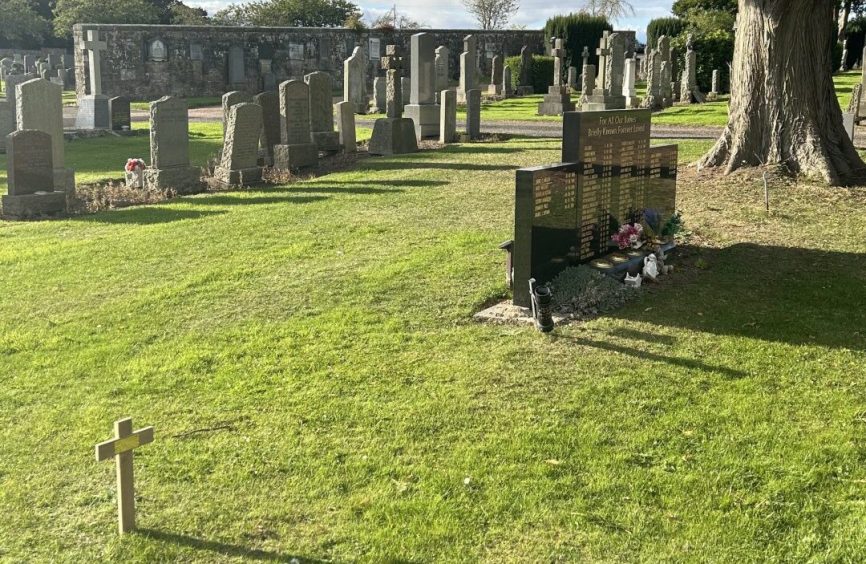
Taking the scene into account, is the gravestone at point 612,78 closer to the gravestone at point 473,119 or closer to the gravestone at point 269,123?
the gravestone at point 473,119

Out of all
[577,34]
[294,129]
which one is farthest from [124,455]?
[577,34]

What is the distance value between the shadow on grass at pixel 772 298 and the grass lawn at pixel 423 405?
1.4 inches

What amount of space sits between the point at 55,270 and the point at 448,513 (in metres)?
6.51

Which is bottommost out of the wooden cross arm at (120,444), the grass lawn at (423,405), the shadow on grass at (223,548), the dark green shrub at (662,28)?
the shadow on grass at (223,548)

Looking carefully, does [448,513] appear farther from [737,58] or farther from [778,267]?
[737,58]

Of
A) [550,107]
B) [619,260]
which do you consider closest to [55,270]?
[619,260]

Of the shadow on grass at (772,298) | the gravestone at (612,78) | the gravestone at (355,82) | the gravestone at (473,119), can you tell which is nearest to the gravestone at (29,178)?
the shadow on grass at (772,298)

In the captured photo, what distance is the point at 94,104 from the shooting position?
26094mm

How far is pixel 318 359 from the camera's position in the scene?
6344 mm

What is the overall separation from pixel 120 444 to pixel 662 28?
163ft

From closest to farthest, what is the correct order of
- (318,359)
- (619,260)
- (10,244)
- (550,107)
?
(318,359) < (619,260) < (10,244) < (550,107)

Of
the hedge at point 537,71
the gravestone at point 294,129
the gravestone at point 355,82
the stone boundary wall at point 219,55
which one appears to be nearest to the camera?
the gravestone at point 294,129

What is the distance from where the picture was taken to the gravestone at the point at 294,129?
1664 centimetres

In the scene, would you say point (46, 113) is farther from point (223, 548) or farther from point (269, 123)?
point (223, 548)
